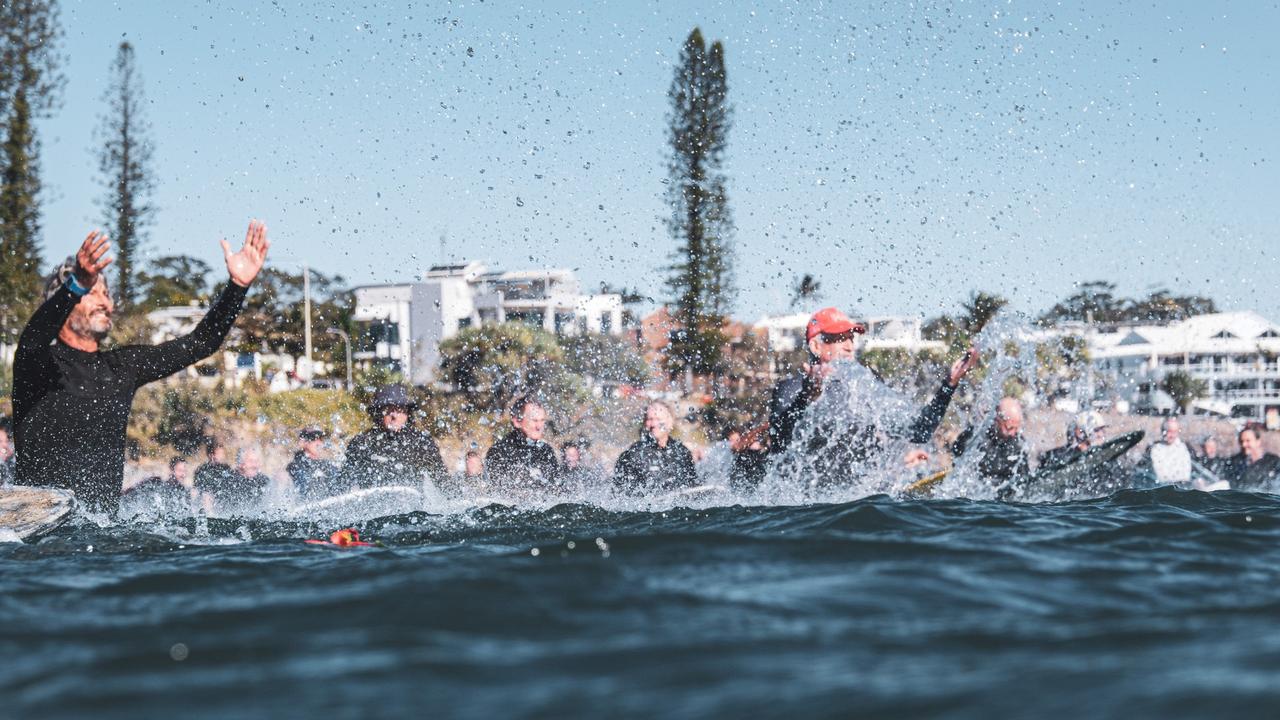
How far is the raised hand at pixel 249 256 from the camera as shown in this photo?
18.9 feet

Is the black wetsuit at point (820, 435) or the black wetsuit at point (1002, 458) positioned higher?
the black wetsuit at point (820, 435)

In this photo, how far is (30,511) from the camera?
525 cm

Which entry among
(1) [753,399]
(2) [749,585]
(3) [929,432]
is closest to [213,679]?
(2) [749,585]

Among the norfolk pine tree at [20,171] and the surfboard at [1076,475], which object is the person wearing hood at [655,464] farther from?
the norfolk pine tree at [20,171]

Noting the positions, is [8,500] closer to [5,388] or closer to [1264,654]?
[1264,654]

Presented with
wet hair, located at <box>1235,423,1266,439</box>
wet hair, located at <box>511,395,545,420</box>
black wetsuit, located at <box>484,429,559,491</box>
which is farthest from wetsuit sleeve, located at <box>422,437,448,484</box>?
wet hair, located at <box>1235,423,1266,439</box>

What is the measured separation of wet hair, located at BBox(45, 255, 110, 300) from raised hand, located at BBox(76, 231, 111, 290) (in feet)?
0.15

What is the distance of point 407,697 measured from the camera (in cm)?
261

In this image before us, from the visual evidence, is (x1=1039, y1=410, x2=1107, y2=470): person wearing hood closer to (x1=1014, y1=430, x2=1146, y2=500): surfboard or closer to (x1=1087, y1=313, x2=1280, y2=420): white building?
(x1=1014, y1=430, x2=1146, y2=500): surfboard

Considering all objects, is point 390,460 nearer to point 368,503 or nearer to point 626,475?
point 368,503

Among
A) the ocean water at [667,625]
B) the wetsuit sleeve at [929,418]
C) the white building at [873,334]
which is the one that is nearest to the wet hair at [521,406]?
the wetsuit sleeve at [929,418]

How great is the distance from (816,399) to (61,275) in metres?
4.23

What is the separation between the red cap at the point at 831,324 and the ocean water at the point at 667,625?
95.1 inches

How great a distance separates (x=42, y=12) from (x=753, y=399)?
21.7 meters
